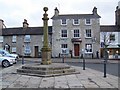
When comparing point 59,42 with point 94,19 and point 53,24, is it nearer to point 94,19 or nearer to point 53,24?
point 53,24

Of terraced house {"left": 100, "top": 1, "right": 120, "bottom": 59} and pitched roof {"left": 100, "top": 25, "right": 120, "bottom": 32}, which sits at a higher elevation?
pitched roof {"left": 100, "top": 25, "right": 120, "bottom": 32}

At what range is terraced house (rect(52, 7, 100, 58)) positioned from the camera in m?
46.6

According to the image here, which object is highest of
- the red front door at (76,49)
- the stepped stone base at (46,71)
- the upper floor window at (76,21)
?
the upper floor window at (76,21)

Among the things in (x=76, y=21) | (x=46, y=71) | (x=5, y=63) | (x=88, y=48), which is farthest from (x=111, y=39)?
(x=46, y=71)

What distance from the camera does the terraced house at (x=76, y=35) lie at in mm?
46562

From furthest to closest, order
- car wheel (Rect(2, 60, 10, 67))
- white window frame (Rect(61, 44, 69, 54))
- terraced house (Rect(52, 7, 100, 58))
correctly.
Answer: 1. white window frame (Rect(61, 44, 69, 54))
2. terraced house (Rect(52, 7, 100, 58))
3. car wheel (Rect(2, 60, 10, 67))

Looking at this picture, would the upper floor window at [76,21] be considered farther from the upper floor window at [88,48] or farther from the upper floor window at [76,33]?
the upper floor window at [88,48]

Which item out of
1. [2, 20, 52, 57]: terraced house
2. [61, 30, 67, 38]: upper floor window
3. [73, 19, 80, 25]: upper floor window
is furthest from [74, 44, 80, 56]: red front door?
[2, 20, 52, 57]: terraced house

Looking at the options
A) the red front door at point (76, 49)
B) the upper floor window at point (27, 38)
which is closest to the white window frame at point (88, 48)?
the red front door at point (76, 49)

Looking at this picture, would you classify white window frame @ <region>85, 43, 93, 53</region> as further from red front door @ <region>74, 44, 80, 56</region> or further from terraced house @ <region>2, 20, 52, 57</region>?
terraced house @ <region>2, 20, 52, 57</region>

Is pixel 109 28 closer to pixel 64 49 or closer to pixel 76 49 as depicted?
pixel 76 49

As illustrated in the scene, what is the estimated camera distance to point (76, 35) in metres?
47.4

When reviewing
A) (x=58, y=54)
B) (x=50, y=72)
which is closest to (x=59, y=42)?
(x=58, y=54)

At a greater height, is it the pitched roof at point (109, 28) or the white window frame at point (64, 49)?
the pitched roof at point (109, 28)
